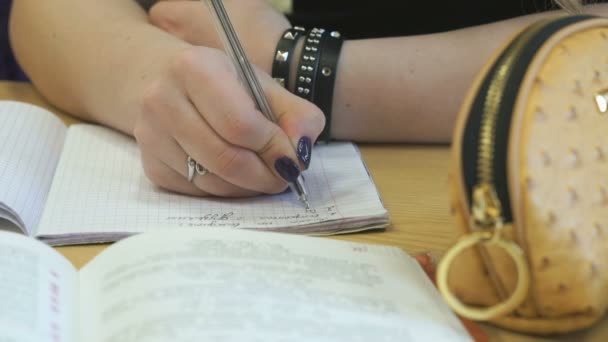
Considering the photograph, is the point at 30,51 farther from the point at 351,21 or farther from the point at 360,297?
the point at 360,297

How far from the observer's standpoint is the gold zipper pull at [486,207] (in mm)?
367

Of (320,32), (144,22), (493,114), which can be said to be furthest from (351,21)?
(493,114)

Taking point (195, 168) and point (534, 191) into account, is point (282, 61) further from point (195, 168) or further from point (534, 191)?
point (534, 191)

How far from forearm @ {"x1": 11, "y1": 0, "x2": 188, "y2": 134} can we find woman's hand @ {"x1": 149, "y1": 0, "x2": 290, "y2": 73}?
0.04 metres

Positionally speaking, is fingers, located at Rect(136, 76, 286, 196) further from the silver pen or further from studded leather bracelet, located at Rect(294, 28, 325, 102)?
studded leather bracelet, located at Rect(294, 28, 325, 102)

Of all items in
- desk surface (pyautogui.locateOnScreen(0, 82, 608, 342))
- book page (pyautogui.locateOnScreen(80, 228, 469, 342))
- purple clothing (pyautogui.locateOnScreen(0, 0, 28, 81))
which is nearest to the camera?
book page (pyautogui.locateOnScreen(80, 228, 469, 342))

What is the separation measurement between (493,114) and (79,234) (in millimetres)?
348

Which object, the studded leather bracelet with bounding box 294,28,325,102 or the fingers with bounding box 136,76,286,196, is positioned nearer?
the fingers with bounding box 136,76,286,196

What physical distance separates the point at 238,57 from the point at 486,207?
29 centimetres

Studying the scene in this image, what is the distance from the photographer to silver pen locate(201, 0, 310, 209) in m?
0.57

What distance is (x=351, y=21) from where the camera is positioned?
924 mm

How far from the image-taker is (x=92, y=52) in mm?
789

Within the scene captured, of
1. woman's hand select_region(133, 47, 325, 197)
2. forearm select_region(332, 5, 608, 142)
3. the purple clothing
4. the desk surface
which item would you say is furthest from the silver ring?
the purple clothing

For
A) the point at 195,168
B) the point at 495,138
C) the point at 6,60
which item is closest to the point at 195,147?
the point at 195,168
